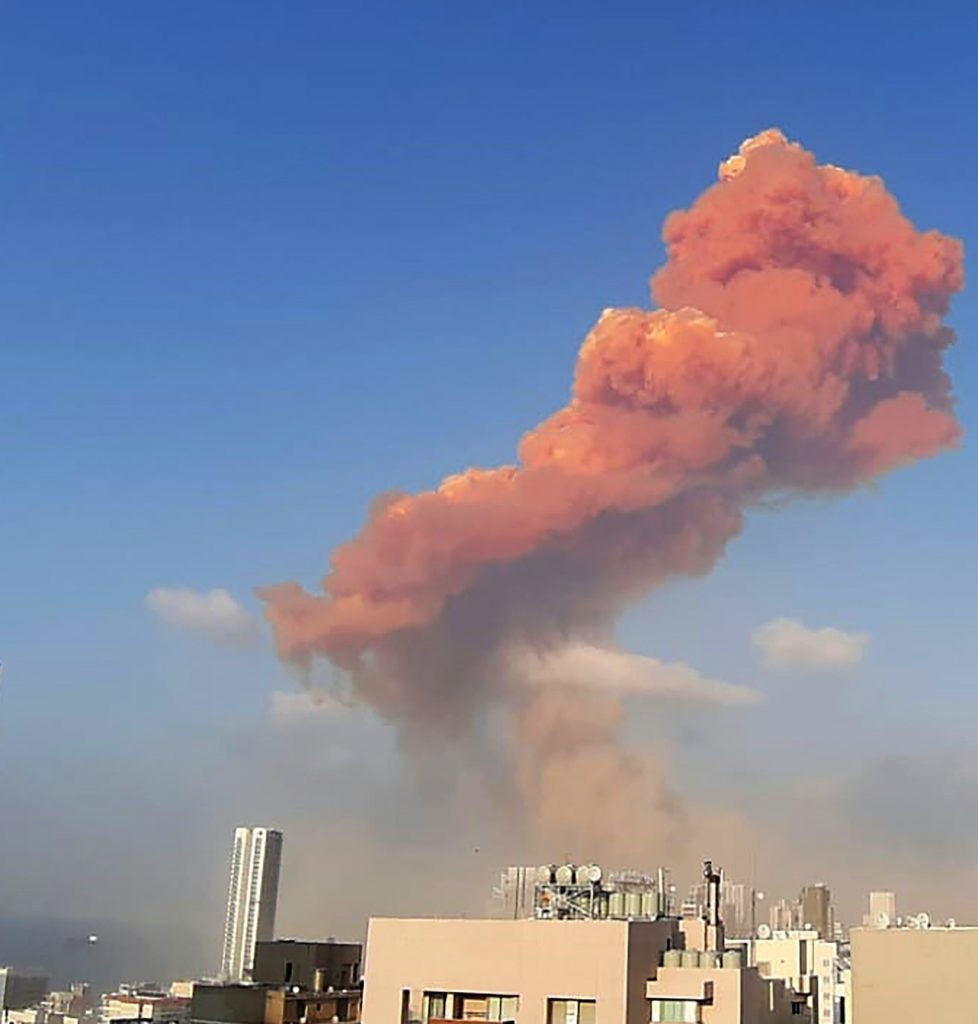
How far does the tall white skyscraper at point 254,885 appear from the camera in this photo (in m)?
82.8

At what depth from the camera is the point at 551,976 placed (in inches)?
1181

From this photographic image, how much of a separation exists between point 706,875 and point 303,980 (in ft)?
54.6

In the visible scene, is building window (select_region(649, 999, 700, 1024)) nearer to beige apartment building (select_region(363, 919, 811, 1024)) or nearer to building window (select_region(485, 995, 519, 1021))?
beige apartment building (select_region(363, 919, 811, 1024))

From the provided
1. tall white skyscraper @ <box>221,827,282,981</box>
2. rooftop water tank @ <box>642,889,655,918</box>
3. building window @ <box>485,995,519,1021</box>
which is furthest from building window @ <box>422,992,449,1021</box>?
tall white skyscraper @ <box>221,827,282,981</box>

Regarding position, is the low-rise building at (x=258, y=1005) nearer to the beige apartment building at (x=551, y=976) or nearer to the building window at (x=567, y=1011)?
Answer: the beige apartment building at (x=551, y=976)

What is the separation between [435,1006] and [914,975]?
405 inches

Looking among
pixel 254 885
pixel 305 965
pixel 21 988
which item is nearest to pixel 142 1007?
pixel 305 965

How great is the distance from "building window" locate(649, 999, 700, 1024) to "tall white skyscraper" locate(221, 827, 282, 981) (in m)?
55.4

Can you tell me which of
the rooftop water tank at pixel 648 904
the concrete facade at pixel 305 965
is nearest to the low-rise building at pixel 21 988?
the concrete facade at pixel 305 965

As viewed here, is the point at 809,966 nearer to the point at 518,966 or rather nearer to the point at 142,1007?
the point at 142,1007

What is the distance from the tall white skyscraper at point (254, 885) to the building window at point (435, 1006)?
5313cm

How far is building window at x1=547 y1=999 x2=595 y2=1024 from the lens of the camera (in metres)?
29.8

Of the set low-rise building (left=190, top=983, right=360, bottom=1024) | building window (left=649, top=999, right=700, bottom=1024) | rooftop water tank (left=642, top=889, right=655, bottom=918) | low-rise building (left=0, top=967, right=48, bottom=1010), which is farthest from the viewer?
low-rise building (left=0, top=967, right=48, bottom=1010)

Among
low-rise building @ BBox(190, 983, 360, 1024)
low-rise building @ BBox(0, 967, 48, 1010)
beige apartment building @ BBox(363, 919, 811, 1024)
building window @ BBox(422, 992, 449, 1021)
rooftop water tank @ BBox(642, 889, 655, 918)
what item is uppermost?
rooftop water tank @ BBox(642, 889, 655, 918)
